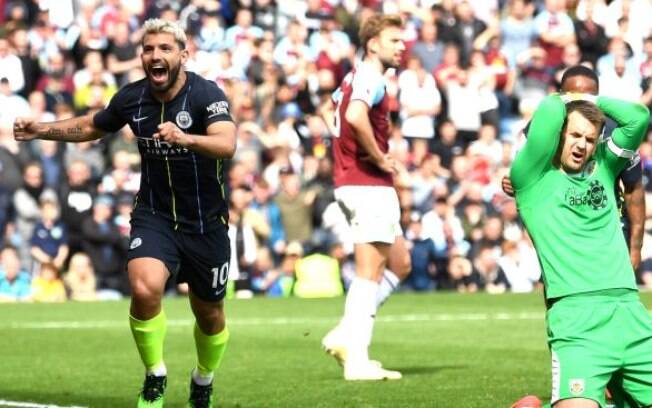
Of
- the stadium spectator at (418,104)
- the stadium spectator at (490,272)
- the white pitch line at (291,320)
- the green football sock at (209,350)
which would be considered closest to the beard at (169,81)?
the green football sock at (209,350)

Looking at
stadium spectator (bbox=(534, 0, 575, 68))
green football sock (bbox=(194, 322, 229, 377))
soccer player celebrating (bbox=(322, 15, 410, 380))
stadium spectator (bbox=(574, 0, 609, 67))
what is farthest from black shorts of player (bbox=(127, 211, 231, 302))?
stadium spectator (bbox=(534, 0, 575, 68))

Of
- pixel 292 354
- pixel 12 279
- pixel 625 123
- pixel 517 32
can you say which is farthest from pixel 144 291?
pixel 517 32

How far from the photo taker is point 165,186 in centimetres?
995

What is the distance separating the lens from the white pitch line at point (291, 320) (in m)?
17.8

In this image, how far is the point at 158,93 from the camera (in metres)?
9.84

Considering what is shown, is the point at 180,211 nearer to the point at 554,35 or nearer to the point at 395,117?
the point at 395,117

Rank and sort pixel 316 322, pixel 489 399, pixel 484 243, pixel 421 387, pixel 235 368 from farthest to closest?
pixel 484 243
pixel 316 322
pixel 235 368
pixel 421 387
pixel 489 399

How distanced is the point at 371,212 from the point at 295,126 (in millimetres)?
13300

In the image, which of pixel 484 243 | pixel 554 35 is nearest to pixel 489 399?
pixel 484 243

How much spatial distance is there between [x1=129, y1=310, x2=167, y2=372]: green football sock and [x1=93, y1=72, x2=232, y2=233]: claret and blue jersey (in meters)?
0.61

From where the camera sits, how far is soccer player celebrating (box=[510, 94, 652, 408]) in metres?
7.65

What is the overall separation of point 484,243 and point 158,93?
14.9 meters

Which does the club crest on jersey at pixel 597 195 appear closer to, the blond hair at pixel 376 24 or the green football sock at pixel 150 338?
the green football sock at pixel 150 338

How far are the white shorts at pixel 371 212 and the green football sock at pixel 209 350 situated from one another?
2423 mm
